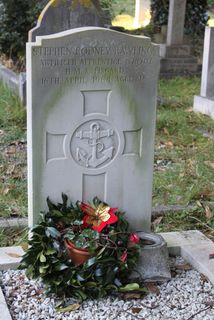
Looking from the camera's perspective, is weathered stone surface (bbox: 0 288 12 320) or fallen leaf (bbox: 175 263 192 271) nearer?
weathered stone surface (bbox: 0 288 12 320)

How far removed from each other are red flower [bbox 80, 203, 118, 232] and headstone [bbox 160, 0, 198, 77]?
8850mm

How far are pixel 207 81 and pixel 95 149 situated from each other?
5280 millimetres

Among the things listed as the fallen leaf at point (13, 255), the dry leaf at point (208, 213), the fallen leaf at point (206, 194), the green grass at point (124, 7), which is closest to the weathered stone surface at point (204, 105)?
the fallen leaf at point (206, 194)

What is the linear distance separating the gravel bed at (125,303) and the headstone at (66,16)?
138 inches

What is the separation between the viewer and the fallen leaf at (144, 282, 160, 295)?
318 centimetres

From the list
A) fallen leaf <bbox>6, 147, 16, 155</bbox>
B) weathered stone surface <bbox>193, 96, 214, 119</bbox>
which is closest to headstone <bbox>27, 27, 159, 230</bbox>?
fallen leaf <bbox>6, 147, 16, 155</bbox>

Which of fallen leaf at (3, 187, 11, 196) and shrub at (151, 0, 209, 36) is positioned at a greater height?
shrub at (151, 0, 209, 36)

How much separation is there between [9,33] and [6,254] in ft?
26.8

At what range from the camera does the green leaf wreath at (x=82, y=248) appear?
3004mm

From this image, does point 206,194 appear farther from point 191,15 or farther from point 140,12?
point 140,12

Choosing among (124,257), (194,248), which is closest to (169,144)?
(194,248)

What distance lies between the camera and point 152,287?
3215 millimetres

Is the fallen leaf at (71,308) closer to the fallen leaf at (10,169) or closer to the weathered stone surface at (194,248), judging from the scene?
the weathered stone surface at (194,248)

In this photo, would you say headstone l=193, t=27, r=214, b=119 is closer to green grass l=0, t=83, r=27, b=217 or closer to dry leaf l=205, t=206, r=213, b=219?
green grass l=0, t=83, r=27, b=217
